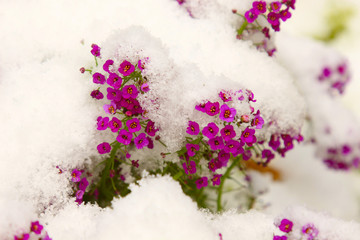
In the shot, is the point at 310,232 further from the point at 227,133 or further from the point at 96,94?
the point at 96,94

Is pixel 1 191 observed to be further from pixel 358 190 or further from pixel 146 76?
pixel 358 190

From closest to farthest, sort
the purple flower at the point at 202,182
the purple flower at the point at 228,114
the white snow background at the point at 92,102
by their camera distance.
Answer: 1. the white snow background at the point at 92,102
2. the purple flower at the point at 228,114
3. the purple flower at the point at 202,182

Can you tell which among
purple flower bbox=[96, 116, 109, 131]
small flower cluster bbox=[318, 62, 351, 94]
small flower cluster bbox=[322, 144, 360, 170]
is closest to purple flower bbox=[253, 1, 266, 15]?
purple flower bbox=[96, 116, 109, 131]

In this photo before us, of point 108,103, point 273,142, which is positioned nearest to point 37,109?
point 108,103

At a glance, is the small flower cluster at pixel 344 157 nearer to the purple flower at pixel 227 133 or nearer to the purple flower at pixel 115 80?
the purple flower at pixel 227 133

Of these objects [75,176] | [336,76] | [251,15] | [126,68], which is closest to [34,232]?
[75,176]

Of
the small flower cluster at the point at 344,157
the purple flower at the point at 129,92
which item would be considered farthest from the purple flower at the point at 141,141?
the small flower cluster at the point at 344,157
